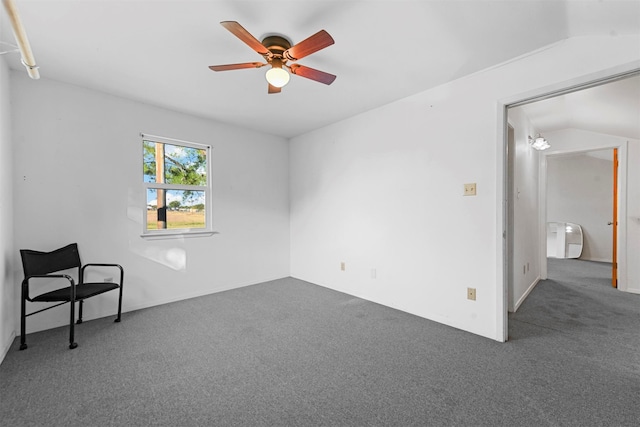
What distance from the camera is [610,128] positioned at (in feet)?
12.4

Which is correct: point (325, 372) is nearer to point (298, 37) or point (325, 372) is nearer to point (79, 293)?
point (79, 293)

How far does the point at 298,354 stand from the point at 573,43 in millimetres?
3148

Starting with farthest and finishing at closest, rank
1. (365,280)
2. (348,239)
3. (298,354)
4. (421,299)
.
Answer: (348,239)
(365,280)
(421,299)
(298,354)

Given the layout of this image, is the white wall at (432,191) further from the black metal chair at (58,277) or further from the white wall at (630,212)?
the white wall at (630,212)

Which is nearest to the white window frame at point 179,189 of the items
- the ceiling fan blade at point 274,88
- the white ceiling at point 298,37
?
the white ceiling at point 298,37

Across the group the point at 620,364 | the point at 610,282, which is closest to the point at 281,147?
the point at 620,364

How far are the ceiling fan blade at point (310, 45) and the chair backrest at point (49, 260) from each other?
2.78m

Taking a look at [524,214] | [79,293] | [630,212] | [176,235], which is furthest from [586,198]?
[79,293]

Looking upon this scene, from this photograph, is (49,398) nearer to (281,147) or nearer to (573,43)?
(281,147)

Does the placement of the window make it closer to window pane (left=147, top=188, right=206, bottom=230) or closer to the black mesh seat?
window pane (left=147, top=188, right=206, bottom=230)

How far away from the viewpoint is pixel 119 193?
3033 mm

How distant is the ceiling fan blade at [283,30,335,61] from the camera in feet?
5.36

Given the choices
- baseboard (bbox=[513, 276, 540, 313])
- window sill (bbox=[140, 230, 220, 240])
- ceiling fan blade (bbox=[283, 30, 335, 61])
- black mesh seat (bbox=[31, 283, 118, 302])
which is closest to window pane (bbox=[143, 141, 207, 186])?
window sill (bbox=[140, 230, 220, 240])

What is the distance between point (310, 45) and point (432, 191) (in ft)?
6.13
